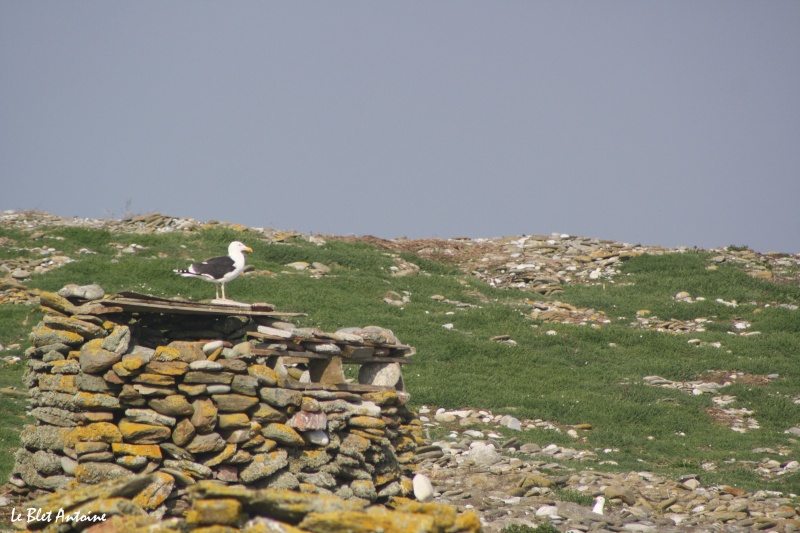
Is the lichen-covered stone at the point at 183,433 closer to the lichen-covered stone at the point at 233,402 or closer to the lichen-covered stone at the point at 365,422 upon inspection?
the lichen-covered stone at the point at 233,402

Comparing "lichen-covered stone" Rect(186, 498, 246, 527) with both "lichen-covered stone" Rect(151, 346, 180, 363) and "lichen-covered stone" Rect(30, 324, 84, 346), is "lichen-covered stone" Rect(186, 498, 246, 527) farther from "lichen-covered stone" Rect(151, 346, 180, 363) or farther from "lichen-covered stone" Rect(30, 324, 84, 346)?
"lichen-covered stone" Rect(30, 324, 84, 346)

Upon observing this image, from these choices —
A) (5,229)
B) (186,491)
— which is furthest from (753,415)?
(5,229)

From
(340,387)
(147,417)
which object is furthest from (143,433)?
(340,387)

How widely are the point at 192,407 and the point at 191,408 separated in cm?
3

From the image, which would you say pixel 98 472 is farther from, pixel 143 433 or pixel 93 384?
pixel 93 384

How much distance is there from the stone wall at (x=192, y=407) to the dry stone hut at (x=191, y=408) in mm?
16

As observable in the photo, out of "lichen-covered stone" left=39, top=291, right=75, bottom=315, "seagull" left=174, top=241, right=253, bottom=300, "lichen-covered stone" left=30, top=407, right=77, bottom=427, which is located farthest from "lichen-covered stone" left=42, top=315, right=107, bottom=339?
"seagull" left=174, top=241, right=253, bottom=300

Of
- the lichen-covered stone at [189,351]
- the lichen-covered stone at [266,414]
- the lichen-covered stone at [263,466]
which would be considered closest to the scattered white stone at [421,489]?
the lichen-covered stone at [263,466]

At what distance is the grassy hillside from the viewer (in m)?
18.9

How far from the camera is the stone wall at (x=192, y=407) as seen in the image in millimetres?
10320

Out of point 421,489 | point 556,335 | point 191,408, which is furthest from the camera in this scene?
point 556,335

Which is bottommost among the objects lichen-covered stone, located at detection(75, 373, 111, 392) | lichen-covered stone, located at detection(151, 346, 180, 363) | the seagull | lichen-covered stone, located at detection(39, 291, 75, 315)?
lichen-covered stone, located at detection(75, 373, 111, 392)

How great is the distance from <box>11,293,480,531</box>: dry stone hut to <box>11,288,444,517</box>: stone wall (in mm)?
16

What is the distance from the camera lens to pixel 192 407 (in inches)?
416
